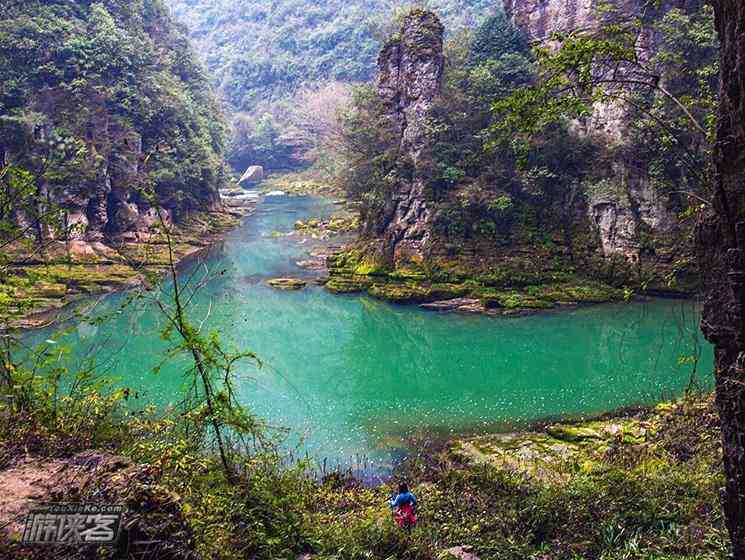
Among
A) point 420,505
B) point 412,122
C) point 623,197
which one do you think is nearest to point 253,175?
point 412,122

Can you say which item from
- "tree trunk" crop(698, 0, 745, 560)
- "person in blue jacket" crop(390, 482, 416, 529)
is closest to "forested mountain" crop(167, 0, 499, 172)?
"person in blue jacket" crop(390, 482, 416, 529)

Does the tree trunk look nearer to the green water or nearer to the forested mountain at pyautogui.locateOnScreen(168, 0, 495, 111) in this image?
the green water

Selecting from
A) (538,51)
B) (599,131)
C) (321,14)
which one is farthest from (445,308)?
(321,14)

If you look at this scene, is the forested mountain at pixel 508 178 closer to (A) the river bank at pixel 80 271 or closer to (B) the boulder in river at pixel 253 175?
(A) the river bank at pixel 80 271

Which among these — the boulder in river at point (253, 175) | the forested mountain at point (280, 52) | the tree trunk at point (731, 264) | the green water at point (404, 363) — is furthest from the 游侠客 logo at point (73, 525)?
the boulder in river at point (253, 175)

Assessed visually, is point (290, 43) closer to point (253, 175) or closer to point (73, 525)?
point (253, 175)

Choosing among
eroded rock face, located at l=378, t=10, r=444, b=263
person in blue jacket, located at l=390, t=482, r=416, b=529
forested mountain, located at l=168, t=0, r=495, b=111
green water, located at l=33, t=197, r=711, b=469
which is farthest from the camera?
forested mountain, located at l=168, t=0, r=495, b=111

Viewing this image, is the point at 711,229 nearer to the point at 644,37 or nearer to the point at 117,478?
the point at 117,478
